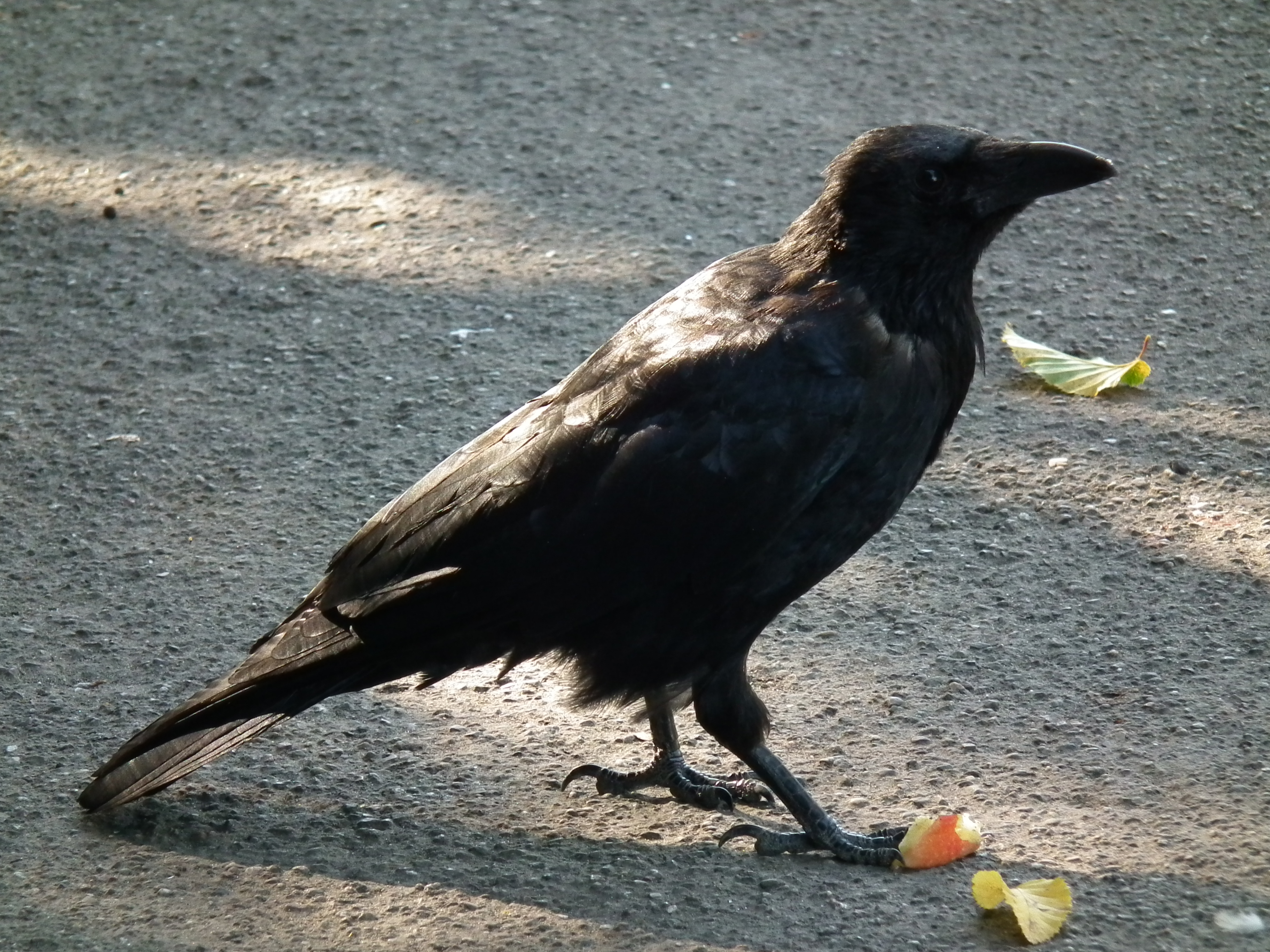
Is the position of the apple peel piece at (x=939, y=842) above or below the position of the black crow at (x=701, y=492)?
below

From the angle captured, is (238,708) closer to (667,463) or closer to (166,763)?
(166,763)

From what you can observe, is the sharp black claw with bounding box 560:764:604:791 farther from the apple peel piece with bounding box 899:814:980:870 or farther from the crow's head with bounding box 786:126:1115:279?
the crow's head with bounding box 786:126:1115:279

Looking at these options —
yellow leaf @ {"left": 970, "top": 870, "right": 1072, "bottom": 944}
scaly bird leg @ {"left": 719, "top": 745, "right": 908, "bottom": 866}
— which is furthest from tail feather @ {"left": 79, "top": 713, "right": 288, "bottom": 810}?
yellow leaf @ {"left": 970, "top": 870, "right": 1072, "bottom": 944}

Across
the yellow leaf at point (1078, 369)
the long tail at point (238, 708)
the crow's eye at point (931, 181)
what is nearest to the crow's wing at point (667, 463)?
the long tail at point (238, 708)

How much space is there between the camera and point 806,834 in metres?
3.54

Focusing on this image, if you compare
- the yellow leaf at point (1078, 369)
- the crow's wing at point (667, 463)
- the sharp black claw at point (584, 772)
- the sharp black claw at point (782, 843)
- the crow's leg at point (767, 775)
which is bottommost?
the sharp black claw at point (584, 772)

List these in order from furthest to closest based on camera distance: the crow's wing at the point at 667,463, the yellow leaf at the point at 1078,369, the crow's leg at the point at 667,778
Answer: the yellow leaf at the point at 1078,369 → the crow's leg at the point at 667,778 → the crow's wing at the point at 667,463

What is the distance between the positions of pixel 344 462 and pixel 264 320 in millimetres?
1014

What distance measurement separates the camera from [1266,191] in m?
6.24

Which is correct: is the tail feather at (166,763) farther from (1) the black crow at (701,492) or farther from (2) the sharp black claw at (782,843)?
(2) the sharp black claw at (782,843)

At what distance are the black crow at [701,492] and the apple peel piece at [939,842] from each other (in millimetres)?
73

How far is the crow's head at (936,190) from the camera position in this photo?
3500 millimetres

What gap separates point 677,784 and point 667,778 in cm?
3

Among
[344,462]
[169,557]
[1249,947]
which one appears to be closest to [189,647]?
[169,557]
